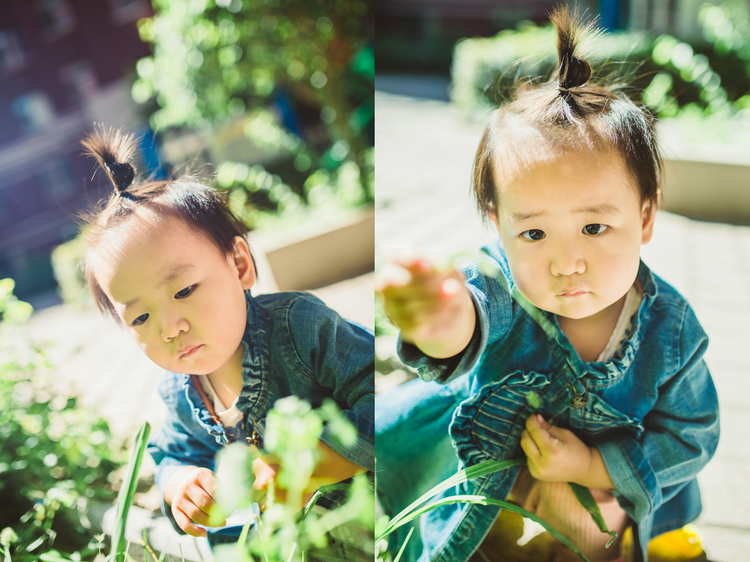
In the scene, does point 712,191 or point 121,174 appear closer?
point 121,174

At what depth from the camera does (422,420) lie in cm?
110

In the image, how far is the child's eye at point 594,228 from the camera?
814 millimetres

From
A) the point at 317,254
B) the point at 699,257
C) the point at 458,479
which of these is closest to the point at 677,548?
the point at 458,479

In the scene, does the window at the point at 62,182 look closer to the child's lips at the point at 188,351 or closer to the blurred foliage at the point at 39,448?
the blurred foliage at the point at 39,448

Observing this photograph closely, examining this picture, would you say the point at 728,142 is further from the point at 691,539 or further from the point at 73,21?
the point at 73,21

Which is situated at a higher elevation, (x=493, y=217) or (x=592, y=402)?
(x=493, y=217)

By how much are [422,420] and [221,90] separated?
3848mm

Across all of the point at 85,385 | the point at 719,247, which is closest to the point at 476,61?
the point at 719,247

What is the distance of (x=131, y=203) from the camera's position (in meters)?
0.83

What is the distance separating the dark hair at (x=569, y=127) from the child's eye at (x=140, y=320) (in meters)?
0.57

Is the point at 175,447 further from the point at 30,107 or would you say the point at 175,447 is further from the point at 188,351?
the point at 30,107

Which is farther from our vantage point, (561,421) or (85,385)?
(85,385)

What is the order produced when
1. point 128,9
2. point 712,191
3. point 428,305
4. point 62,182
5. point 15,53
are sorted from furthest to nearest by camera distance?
point 128,9 → point 15,53 → point 712,191 → point 62,182 → point 428,305

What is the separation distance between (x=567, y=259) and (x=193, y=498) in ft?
2.20
